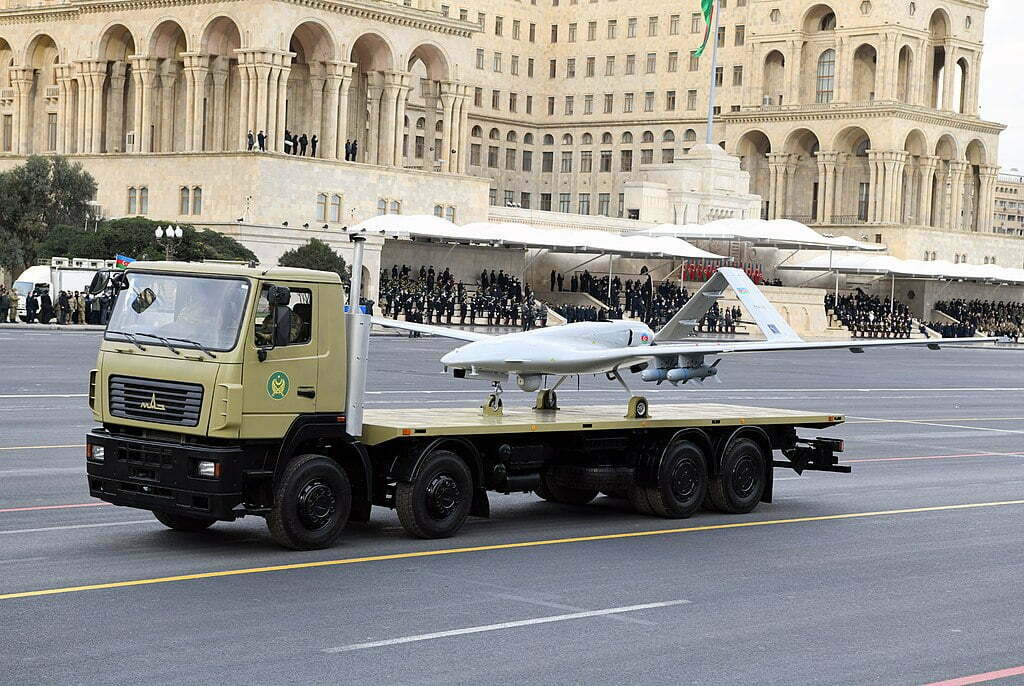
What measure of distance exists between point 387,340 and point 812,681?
159 feet

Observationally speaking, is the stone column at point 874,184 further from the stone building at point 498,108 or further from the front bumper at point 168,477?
the front bumper at point 168,477

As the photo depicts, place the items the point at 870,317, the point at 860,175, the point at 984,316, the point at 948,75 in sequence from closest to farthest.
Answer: the point at 870,317 < the point at 984,316 < the point at 860,175 < the point at 948,75

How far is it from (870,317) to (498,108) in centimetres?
5410

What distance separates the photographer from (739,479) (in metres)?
17.7

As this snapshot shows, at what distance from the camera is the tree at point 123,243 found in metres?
61.4

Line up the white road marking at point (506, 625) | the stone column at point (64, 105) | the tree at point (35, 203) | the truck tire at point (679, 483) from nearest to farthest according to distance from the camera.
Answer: the white road marking at point (506, 625)
the truck tire at point (679, 483)
the tree at point (35, 203)
the stone column at point (64, 105)

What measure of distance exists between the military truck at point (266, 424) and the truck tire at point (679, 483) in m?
1.76

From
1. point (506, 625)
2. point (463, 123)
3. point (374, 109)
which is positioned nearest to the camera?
point (506, 625)

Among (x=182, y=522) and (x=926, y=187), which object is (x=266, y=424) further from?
(x=926, y=187)

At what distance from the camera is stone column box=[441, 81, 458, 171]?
3361 inches

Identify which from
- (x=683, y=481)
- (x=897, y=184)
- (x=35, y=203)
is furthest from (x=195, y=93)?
(x=683, y=481)

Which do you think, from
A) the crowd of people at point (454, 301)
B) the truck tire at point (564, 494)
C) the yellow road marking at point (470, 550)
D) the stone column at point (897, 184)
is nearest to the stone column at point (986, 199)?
the stone column at point (897, 184)

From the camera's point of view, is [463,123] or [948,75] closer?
[463,123]

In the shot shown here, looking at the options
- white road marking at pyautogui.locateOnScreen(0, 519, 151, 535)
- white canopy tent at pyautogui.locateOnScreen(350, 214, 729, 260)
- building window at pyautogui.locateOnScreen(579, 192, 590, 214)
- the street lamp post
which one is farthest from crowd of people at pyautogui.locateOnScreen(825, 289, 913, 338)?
white road marking at pyautogui.locateOnScreen(0, 519, 151, 535)
